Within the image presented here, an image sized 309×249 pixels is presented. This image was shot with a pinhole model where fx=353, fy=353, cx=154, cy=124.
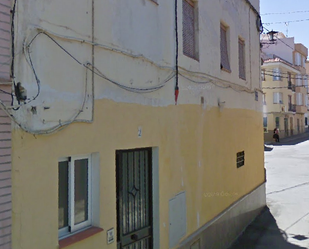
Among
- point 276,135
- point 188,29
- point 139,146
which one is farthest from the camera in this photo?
point 276,135

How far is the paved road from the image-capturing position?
826cm

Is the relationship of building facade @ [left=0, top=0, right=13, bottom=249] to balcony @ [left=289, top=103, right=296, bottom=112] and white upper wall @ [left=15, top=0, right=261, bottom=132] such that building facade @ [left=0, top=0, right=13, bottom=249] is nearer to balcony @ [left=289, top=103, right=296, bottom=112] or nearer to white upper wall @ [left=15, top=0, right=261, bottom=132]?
white upper wall @ [left=15, top=0, right=261, bottom=132]

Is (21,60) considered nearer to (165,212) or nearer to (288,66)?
(165,212)

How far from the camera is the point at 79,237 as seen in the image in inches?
141

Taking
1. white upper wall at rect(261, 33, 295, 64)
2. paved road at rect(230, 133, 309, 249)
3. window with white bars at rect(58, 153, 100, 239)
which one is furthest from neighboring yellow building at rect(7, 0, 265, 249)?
white upper wall at rect(261, 33, 295, 64)

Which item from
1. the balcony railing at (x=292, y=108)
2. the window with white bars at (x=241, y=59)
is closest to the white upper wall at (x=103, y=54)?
the window with white bars at (x=241, y=59)

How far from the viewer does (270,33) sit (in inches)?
580

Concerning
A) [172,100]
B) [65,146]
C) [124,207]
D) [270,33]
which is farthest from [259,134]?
[65,146]

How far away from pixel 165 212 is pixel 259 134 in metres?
6.89

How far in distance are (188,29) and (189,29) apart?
5 centimetres

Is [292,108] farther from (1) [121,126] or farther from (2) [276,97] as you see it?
(1) [121,126]

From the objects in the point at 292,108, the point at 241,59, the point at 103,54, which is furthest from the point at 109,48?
the point at 292,108

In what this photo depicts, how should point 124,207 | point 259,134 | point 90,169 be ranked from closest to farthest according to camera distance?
1. point 90,169
2. point 124,207
3. point 259,134

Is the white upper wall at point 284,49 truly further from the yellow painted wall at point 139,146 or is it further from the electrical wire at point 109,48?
the electrical wire at point 109,48
